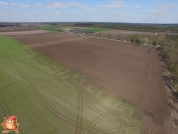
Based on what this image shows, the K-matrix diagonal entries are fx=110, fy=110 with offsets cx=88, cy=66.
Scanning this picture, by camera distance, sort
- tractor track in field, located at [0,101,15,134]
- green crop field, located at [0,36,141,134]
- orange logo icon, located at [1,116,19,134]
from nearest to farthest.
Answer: orange logo icon, located at [1,116,19,134]
green crop field, located at [0,36,141,134]
tractor track in field, located at [0,101,15,134]

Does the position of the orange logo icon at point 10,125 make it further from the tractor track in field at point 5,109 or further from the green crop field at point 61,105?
the tractor track in field at point 5,109

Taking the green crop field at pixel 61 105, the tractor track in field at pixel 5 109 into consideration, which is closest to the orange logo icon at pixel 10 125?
the green crop field at pixel 61 105

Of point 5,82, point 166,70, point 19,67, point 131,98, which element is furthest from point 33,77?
point 166,70

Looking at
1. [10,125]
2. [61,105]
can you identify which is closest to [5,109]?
[10,125]

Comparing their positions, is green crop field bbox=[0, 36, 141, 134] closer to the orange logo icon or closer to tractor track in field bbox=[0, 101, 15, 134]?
tractor track in field bbox=[0, 101, 15, 134]

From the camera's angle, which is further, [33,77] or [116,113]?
[33,77]

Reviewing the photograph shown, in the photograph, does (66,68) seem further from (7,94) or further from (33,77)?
(7,94)

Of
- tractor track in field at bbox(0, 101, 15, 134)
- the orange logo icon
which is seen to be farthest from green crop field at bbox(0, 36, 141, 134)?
the orange logo icon

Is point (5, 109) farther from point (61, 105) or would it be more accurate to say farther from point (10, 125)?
point (61, 105)
